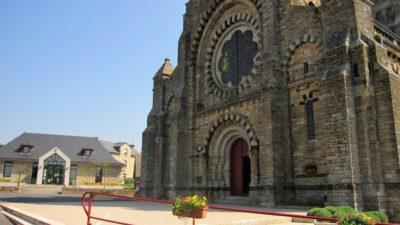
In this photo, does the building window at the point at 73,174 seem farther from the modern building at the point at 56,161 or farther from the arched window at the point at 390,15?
the arched window at the point at 390,15

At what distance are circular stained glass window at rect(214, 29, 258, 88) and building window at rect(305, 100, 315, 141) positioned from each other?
5.21 m

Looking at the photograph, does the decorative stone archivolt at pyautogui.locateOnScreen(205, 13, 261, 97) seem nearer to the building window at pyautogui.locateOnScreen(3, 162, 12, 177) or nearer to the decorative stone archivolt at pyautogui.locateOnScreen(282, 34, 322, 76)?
the decorative stone archivolt at pyautogui.locateOnScreen(282, 34, 322, 76)

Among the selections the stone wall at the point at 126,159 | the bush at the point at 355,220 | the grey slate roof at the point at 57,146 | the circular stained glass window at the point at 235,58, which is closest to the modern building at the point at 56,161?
the grey slate roof at the point at 57,146

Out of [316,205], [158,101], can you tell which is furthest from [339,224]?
[158,101]

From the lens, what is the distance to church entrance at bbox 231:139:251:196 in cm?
1973

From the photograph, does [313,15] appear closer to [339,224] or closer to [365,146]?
[365,146]

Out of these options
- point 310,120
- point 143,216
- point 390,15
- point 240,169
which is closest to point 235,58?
point 240,169

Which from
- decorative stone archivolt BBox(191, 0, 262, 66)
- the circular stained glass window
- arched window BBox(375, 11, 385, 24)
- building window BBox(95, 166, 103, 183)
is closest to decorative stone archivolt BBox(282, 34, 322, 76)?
the circular stained glass window

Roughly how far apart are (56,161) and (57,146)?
11.6ft

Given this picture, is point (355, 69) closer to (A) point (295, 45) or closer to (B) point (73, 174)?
(A) point (295, 45)

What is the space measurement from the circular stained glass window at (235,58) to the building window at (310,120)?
521 centimetres

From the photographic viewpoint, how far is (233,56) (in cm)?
2203

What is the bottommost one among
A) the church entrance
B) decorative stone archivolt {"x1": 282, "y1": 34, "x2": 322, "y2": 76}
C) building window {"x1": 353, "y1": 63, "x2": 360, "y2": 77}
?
the church entrance

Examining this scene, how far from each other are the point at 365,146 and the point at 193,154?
1190cm
